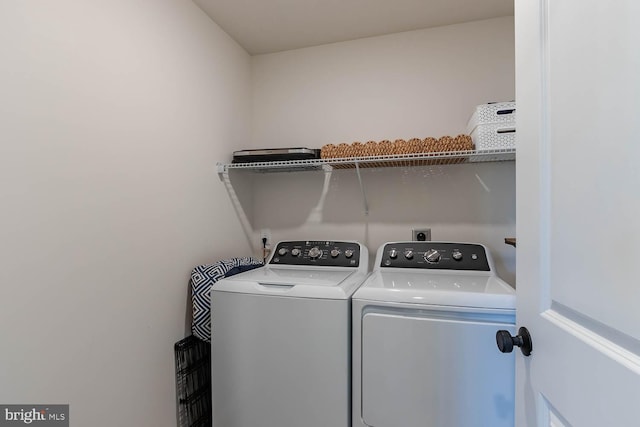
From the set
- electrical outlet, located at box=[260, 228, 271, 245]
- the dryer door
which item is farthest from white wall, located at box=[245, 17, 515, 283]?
the dryer door

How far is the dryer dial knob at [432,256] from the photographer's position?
1.71m

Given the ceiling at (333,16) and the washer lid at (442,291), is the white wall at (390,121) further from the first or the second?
the washer lid at (442,291)

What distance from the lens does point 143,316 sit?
4.44ft

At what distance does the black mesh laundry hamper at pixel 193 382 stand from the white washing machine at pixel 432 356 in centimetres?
86

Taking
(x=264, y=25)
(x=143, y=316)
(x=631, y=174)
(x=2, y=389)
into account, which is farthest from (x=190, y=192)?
(x=631, y=174)

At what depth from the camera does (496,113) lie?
1.53 m

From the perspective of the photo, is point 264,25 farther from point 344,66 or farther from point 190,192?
point 190,192

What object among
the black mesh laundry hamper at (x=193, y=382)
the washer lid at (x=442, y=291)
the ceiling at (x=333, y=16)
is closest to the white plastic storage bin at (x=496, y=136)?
the washer lid at (x=442, y=291)

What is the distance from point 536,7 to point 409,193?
130 centimetres

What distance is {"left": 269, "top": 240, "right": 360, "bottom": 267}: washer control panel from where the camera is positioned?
1.81 metres

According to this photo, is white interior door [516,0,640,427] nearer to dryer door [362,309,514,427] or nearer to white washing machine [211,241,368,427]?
dryer door [362,309,514,427]

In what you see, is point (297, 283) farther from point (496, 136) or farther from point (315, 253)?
point (496, 136)

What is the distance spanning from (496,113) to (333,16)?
106 centimetres

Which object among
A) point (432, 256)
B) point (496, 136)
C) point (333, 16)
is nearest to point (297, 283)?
point (432, 256)
